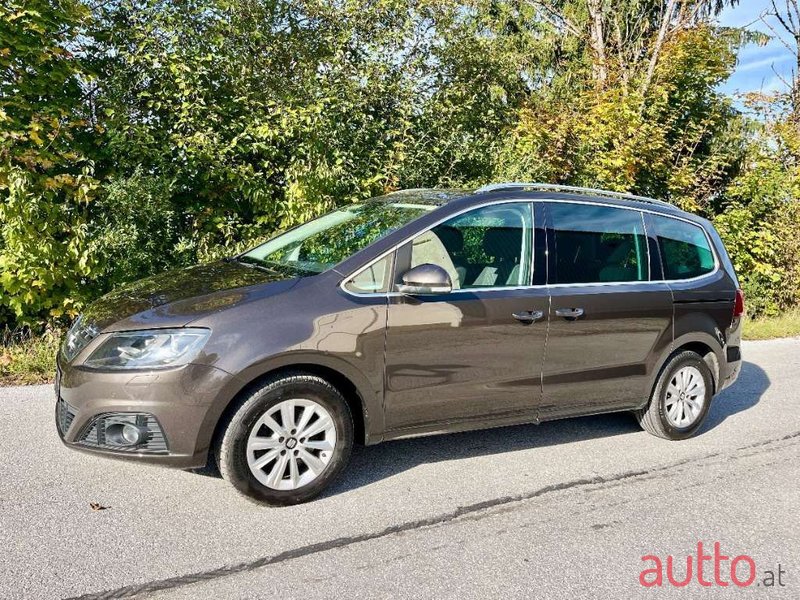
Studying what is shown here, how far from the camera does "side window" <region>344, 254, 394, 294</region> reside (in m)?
4.09

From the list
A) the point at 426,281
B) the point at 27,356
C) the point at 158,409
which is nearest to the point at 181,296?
the point at 158,409

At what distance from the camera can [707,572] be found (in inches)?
136

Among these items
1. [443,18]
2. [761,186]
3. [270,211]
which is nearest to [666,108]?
[761,186]

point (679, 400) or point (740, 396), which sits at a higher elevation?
point (679, 400)

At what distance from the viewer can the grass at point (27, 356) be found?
6.09 meters

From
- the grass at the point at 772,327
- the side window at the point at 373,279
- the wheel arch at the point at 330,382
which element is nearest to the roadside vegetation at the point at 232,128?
the grass at the point at 772,327

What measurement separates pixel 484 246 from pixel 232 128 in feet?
13.1

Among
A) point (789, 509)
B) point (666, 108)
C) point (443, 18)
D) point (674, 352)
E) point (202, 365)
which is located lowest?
point (789, 509)

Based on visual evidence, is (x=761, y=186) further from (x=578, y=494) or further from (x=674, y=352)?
(x=578, y=494)

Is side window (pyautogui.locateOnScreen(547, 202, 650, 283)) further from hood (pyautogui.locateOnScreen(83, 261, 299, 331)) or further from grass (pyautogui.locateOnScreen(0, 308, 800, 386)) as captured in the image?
grass (pyautogui.locateOnScreen(0, 308, 800, 386))

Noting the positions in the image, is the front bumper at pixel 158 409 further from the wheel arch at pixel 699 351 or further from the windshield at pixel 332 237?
the wheel arch at pixel 699 351

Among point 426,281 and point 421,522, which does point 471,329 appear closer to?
point 426,281

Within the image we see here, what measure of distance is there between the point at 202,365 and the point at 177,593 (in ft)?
3.52

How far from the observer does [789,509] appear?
419 centimetres
